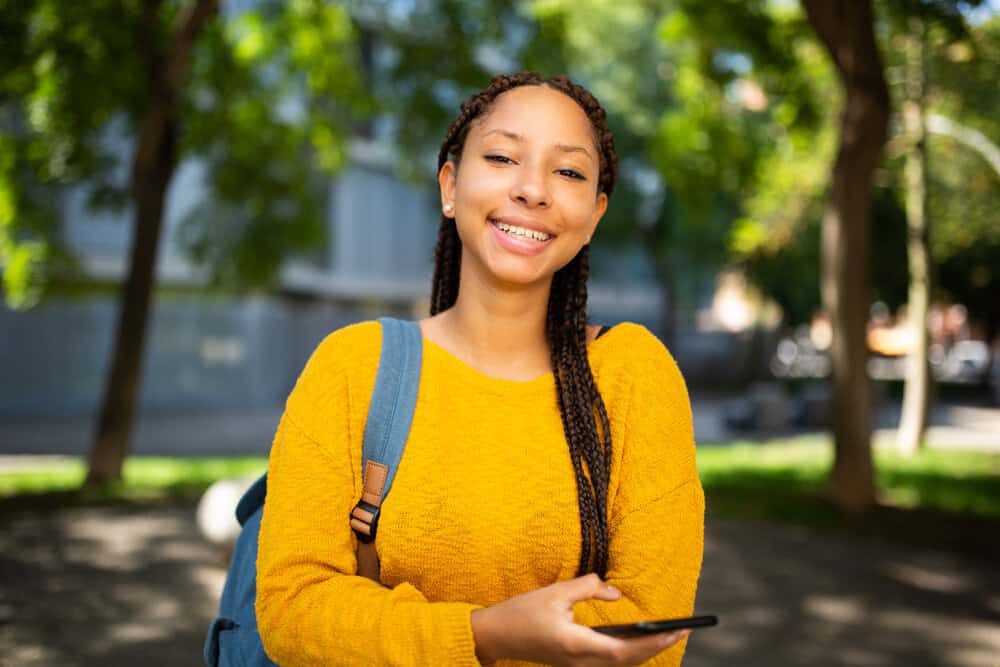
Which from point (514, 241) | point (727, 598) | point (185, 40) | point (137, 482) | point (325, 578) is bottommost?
point (137, 482)

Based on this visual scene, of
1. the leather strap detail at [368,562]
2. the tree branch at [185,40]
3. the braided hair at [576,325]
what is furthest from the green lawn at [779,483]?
the leather strap detail at [368,562]

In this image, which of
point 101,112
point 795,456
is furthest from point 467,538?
point 795,456

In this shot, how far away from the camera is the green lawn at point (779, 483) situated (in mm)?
9070

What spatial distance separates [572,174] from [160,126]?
28.8 ft

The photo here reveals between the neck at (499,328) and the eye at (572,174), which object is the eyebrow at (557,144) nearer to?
the eye at (572,174)

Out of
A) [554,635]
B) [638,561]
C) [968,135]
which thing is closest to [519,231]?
[638,561]

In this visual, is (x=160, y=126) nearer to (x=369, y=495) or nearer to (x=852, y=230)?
(x=852, y=230)

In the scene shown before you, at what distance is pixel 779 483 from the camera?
10438 millimetres

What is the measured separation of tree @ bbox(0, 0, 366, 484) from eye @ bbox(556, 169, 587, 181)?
329 inches

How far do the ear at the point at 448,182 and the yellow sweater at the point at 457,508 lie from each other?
0.35 metres

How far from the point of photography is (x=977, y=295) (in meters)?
30.6

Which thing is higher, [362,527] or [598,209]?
[598,209]

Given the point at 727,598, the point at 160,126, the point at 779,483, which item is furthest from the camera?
the point at 779,483

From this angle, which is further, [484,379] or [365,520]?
[484,379]
